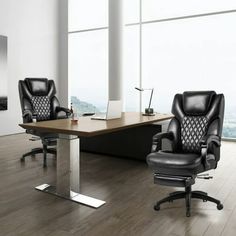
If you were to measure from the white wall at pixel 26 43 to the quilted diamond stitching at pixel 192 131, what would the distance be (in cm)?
463

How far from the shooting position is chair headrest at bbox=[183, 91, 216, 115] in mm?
3146

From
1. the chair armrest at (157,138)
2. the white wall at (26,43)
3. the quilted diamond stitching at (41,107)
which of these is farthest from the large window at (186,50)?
the chair armrest at (157,138)

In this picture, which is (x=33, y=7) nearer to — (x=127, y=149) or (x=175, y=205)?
(x=127, y=149)

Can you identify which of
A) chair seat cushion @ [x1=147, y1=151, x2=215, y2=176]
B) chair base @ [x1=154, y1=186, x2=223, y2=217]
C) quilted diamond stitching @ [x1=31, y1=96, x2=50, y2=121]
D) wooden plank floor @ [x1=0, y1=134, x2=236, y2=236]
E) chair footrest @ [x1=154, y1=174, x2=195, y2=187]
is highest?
quilted diamond stitching @ [x1=31, y1=96, x2=50, y2=121]

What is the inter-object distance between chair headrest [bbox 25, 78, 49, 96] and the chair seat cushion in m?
2.79

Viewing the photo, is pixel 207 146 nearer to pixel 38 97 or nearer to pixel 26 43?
pixel 38 97

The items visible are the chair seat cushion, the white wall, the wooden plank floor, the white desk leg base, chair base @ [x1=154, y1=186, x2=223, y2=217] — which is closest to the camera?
the wooden plank floor

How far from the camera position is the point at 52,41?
308 inches

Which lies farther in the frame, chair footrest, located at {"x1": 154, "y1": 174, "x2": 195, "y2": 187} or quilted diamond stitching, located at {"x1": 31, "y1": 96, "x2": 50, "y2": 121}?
quilted diamond stitching, located at {"x1": 31, "y1": 96, "x2": 50, "y2": 121}

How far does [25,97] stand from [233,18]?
4267 mm

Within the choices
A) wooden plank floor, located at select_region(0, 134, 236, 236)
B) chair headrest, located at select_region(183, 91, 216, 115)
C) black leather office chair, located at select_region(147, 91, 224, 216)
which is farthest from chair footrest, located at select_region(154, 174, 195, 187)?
chair headrest, located at select_region(183, 91, 216, 115)

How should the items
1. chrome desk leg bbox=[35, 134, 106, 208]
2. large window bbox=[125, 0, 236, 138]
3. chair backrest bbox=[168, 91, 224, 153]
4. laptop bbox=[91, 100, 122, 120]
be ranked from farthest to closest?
1. large window bbox=[125, 0, 236, 138]
2. laptop bbox=[91, 100, 122, 120]
3. chair backrest bbox=[168, 91, 224, 153]
4. chrome desk leg bbox=[35, 134, 106, 208]

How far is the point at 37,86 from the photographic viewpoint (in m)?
4.87

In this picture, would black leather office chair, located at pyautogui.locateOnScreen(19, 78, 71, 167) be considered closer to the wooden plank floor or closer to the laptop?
the wooden plank floor
